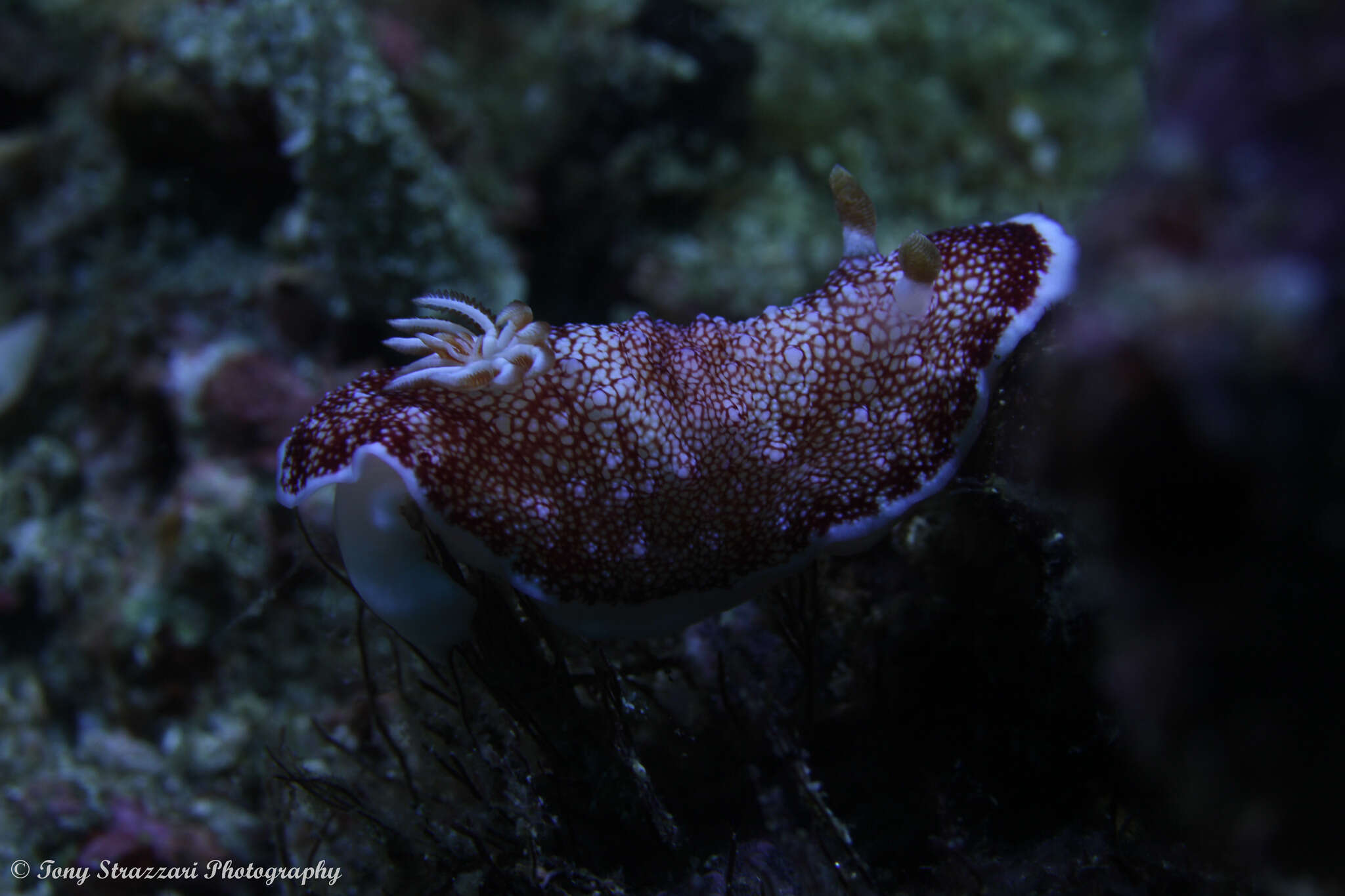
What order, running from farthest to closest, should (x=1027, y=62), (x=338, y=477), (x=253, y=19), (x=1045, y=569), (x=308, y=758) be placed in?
(x=1027, y=62) < (x=253, y=19) < (x=308, y=758) < (x=1045, y=569) < (x=338, y=477)

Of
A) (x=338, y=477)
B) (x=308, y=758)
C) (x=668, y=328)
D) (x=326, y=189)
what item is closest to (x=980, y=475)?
(x=668, y=328)

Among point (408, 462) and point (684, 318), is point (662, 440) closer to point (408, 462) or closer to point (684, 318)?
point (408, 462)

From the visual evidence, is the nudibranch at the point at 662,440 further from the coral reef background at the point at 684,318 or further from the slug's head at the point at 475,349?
the coral reef background at the point at 684,318

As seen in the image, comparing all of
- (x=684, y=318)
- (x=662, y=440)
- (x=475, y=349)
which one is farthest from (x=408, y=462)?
(x=684, y=318)

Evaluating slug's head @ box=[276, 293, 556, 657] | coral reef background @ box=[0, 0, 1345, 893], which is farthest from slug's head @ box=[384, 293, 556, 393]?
coral reef background @ box=[0, 0, 1345, 893]

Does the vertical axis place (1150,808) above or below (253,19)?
below

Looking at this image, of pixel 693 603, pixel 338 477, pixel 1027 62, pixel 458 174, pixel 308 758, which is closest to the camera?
pixel 338 477

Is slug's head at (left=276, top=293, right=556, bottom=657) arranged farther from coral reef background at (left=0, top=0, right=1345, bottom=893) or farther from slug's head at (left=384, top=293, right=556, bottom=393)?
coral reef background at (left=0, top=0, right=1345, bottom=893)

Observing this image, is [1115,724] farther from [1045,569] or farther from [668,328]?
[668,328]
